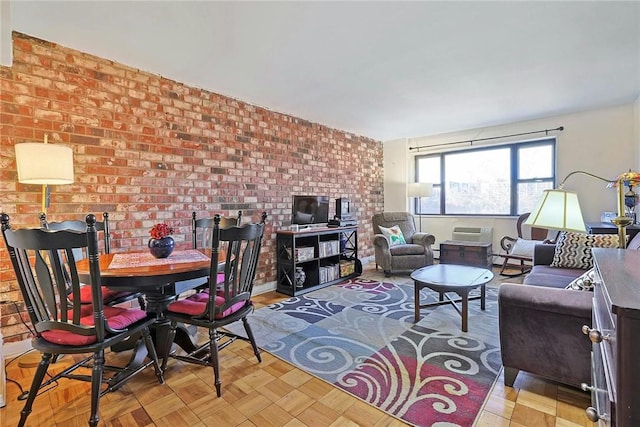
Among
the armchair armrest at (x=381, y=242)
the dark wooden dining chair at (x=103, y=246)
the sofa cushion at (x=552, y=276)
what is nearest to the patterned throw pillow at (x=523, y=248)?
the sofa cushion at (x=552, y=276)

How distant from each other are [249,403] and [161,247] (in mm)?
1124

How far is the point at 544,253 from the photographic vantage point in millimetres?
3371

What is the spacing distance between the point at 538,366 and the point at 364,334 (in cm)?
121

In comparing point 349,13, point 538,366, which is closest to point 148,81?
point 349,13

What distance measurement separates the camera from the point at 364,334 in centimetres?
257

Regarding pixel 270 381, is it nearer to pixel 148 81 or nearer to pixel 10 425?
pixel 10 425

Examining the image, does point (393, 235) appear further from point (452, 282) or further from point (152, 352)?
point (152, 352)

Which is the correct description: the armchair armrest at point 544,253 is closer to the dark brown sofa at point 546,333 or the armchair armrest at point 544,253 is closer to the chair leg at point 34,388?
the dark brown sofa at point 546,333

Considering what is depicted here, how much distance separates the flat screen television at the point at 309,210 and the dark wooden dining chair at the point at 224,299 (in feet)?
6.06

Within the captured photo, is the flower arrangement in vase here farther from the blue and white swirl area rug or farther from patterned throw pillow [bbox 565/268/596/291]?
patterned throw pillow [bbox 565/268/596/291]

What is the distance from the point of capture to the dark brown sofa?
1607 mm

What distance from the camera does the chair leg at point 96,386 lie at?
147 centimetres

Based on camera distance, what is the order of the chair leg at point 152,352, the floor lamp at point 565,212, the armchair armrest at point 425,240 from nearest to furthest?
the floor lamp at point 565,212
the chair leg at point 152,352
the armchair armrest at point 425,240

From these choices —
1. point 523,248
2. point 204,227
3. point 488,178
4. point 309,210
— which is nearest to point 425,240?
point 523,248
